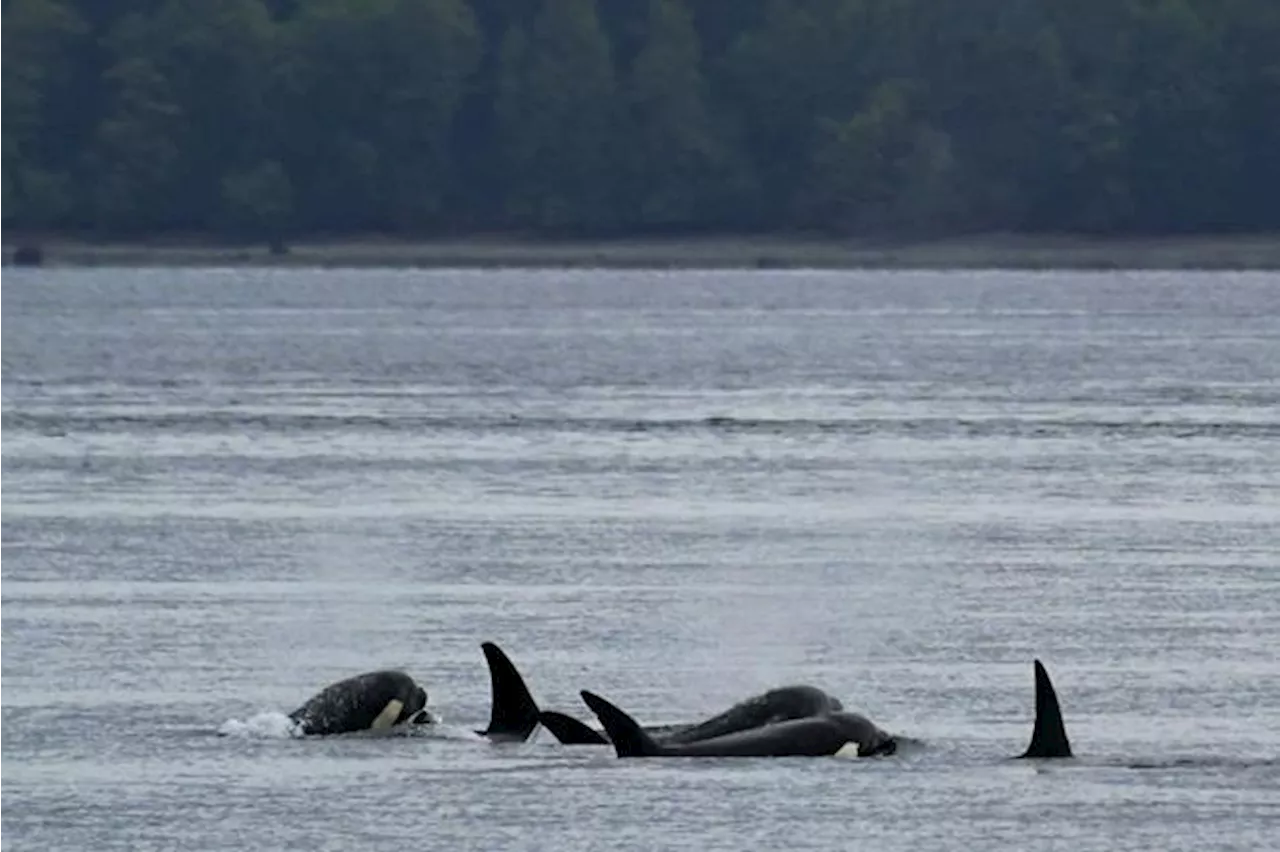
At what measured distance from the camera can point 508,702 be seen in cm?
2708

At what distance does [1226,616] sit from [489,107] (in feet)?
438

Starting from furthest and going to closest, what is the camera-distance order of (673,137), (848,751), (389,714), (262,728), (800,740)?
(673,137)
(389,714)
(262,728)
(800,740)
(848,751)

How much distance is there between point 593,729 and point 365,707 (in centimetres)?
151

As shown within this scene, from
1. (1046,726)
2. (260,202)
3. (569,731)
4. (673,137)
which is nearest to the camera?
(1046,726)

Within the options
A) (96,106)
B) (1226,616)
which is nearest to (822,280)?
(96,106)

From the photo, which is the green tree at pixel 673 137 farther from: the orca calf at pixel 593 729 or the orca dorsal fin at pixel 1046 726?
the orca dorsal fin at pixel 1046 726

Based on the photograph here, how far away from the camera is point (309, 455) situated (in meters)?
53.4

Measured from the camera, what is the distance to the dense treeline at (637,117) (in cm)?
15550

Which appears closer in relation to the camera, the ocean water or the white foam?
the ocean water

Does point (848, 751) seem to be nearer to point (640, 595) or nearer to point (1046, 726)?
point (1046, 726)

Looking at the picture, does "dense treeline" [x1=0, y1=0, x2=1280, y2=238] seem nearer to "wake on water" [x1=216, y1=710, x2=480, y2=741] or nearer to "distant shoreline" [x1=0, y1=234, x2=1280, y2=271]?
"distant shoreline" [x1=0, y1=234, x2=1280, y2=271]

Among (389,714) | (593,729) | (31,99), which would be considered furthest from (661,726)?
(31,99)

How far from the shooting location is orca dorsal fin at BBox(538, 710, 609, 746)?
26.4 meters

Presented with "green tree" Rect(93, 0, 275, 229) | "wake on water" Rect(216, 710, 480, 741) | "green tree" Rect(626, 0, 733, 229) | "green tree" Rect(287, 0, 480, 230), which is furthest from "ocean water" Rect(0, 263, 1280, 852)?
"green tree" Rect(93, 0, 275, 229)
